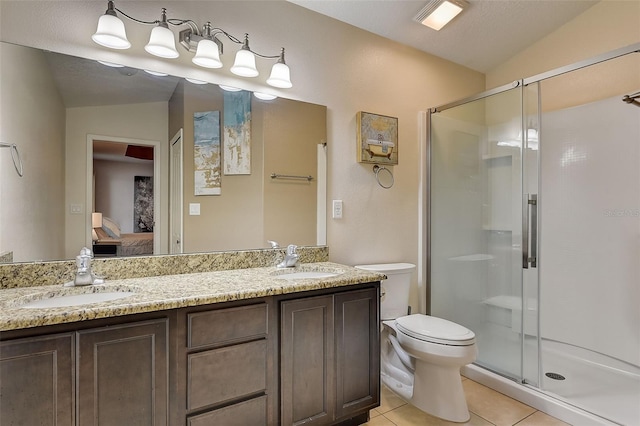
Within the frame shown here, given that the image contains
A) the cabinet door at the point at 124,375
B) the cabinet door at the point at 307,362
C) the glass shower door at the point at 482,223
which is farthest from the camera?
the glass shower door at the point at 482,223

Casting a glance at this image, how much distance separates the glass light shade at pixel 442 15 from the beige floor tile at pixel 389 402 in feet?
8.43

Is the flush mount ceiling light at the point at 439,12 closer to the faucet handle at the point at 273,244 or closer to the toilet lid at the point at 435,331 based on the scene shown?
the faucet handle at the point at 273,244

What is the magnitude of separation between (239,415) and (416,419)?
1071 mm

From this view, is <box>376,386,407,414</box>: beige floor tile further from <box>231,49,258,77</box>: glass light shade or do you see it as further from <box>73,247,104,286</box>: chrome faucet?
<box>231,49,258,77</box>: glass light shade

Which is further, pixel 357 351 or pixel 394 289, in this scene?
pixel 394 289

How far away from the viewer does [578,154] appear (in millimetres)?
2533

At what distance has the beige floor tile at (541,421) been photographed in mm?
Result: 1839

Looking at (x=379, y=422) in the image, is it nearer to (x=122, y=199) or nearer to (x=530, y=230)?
(x=530, y=230)

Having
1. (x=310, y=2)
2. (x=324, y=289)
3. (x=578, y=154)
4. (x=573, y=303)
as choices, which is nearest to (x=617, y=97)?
(x=578, y=154)

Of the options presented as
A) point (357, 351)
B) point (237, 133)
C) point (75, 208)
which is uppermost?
point (237, 133)

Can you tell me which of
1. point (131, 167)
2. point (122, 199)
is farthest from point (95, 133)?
point (122, 199)

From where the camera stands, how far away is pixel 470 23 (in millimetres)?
2508

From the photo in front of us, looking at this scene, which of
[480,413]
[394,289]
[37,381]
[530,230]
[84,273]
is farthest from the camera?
[394,289]

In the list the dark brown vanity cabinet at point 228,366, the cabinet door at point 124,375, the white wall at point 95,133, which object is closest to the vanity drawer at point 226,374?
the dark brown vanity cabinet at point 228,366
